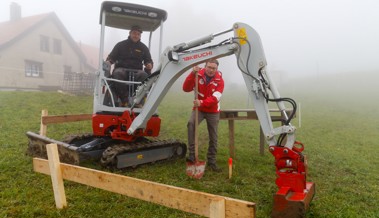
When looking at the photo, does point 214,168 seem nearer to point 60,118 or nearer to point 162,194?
point 162,194

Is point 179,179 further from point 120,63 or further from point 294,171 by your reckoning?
point 120,63

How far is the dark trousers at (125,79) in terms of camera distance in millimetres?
6629

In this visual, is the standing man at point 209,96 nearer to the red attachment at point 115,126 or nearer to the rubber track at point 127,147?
the rubber track at point 127,147

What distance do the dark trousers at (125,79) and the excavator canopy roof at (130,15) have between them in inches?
43.9

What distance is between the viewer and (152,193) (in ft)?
11.0

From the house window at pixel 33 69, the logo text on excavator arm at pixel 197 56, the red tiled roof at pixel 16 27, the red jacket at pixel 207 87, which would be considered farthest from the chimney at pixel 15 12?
the logo text on excavator arm at pixel 197 56

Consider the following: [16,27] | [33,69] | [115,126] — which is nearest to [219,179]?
[115,126]

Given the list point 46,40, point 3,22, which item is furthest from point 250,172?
point 3,22

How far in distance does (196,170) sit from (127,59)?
2749mm

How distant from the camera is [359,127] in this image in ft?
49.7

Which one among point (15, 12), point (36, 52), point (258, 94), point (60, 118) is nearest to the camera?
point (258, 94)

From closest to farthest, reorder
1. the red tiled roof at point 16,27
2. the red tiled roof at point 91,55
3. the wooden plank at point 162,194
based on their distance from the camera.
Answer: the wooden plank at point 162,194 < the red tiled roof at point 16,27 < the red tiled roof at point 91,55

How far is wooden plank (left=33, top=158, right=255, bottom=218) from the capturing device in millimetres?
2705

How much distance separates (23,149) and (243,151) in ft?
17.0
